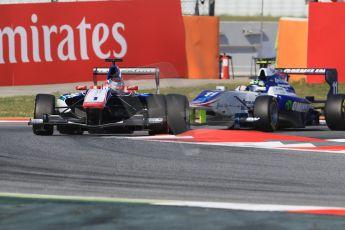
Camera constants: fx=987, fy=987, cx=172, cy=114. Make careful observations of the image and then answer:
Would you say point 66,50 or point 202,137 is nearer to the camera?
point 202,137

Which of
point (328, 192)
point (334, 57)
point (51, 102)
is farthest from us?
point (334, 57)

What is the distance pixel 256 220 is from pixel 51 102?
288 inches

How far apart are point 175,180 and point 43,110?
4.87m

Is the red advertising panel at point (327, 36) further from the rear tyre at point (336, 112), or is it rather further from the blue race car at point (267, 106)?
the rear tyre at point (336, 112)

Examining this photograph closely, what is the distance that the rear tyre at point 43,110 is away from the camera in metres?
13.5

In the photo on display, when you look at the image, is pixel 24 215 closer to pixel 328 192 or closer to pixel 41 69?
pixel 328 192

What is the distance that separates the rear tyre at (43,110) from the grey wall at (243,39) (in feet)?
71.8

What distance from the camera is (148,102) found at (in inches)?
535

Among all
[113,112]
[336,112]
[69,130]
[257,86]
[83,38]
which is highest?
[83,38]

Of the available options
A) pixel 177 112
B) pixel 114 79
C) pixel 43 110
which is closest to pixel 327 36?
pixel 114 79

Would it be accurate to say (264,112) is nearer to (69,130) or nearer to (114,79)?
(114,79)

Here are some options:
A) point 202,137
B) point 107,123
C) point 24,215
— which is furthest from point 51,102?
point 24,215

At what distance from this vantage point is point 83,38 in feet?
73.6

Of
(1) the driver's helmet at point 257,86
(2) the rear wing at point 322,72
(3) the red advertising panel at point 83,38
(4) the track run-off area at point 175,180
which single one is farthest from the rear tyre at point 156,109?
(3) the red advertising panel at point 83,38
